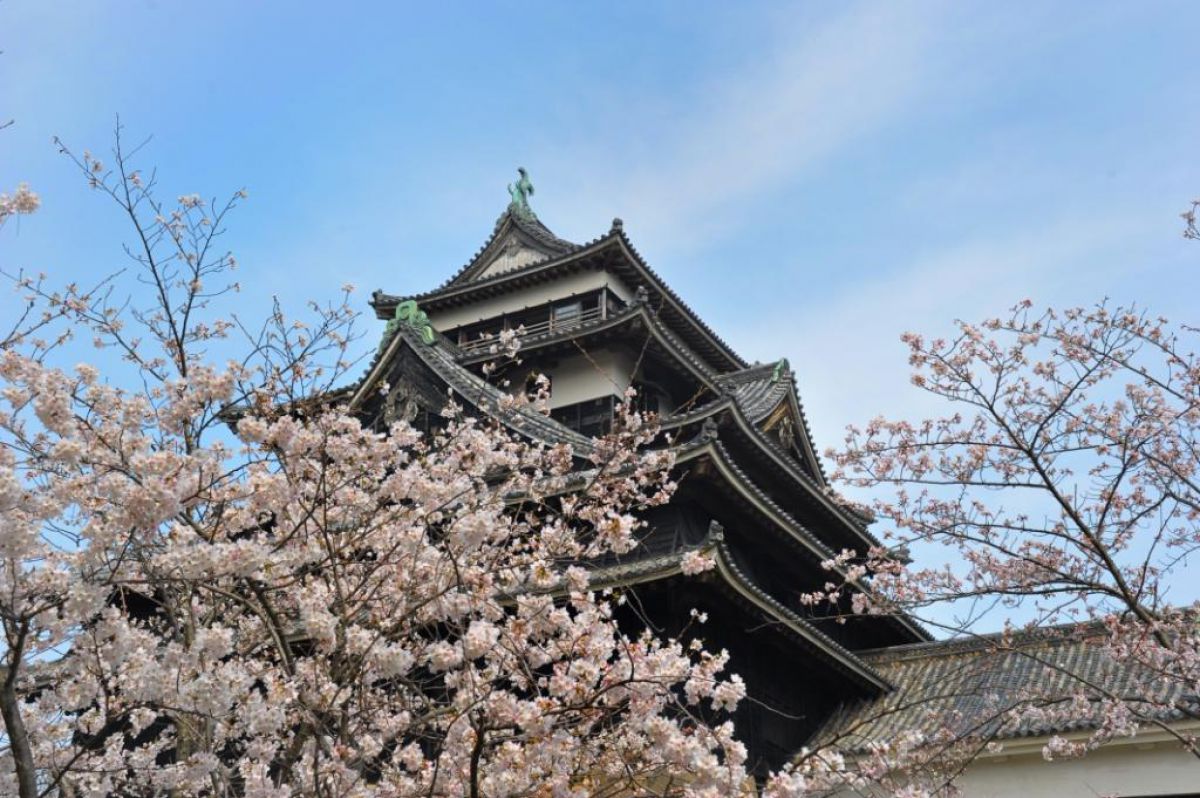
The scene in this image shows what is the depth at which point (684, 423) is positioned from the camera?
1377 cm

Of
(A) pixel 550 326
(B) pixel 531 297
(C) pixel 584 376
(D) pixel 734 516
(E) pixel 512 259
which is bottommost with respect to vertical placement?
(D) pixel 734 516

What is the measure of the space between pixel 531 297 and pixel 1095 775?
1429cm

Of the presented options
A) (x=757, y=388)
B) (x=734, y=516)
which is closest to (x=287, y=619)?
(x=734, y=516)

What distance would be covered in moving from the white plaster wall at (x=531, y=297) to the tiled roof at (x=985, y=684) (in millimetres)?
9372

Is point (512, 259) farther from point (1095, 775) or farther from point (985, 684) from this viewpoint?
point (1095, 775)

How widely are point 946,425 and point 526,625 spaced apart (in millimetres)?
5451

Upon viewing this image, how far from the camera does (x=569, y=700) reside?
593 cm

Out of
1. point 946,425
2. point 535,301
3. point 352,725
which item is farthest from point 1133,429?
point 535,301

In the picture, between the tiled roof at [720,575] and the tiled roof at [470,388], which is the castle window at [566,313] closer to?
the tiled roof at [470,388]

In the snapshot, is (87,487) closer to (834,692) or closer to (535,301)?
(834,692)

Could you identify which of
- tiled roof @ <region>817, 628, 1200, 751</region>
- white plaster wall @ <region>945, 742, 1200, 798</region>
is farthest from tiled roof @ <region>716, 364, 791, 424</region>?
white plaster wall @ <region>945, 742, 1200, 798</region>

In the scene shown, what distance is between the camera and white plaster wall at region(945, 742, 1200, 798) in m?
12.5

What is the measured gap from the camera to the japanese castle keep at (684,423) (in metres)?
12.3

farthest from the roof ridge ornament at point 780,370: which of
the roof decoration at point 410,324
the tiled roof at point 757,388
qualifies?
the roof decoration at point 410,324
